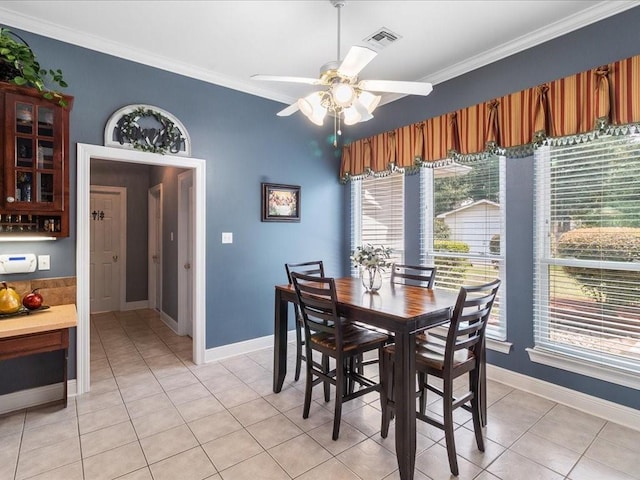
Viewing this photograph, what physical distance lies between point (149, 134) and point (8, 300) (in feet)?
5.55

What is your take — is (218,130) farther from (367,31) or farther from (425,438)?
(425,438)

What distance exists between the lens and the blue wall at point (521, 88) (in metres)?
2.36

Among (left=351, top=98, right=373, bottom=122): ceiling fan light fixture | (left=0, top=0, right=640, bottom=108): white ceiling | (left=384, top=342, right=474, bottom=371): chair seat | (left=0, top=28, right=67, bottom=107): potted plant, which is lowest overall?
(left=384, top=342, right=474, bottom=371): chair seat

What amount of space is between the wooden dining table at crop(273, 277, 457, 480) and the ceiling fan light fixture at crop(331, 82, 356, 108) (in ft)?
4.25

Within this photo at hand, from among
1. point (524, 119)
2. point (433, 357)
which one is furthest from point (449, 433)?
point (524, 119)

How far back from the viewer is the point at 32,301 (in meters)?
2.48

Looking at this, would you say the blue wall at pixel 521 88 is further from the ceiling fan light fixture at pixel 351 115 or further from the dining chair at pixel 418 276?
the ceiling fan light fixture at pixel 351 115

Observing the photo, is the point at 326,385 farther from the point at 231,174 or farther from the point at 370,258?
the point at 231,174

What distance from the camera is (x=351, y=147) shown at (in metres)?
4.34

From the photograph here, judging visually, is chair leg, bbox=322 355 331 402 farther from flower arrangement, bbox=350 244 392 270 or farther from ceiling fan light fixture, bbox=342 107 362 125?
ceiling fan light fixture, bbox=342 107 362 125

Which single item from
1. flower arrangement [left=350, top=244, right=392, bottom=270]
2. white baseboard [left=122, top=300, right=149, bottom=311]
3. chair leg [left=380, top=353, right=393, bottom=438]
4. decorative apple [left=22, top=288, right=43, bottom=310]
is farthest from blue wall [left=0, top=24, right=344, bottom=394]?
white baseboard [left=122, top=300, right=149, bottom=311]

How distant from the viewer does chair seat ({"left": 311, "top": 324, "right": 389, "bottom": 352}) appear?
2273mm

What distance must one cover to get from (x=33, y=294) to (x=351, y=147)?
3516mm

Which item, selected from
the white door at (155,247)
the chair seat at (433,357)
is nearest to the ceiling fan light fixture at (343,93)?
the chair seat at (433,357)
